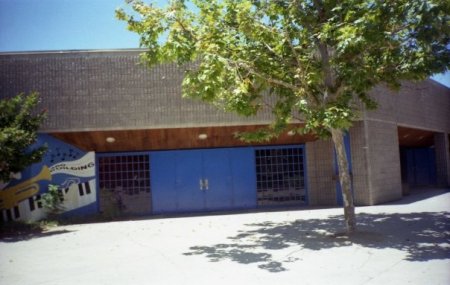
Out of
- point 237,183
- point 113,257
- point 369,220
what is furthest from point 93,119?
point 369,220

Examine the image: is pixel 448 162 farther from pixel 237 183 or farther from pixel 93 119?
pixel 93 119

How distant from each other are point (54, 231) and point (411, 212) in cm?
1042

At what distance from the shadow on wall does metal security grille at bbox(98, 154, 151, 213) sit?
5203 mm

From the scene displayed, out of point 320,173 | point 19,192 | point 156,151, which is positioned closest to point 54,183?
point 19,192

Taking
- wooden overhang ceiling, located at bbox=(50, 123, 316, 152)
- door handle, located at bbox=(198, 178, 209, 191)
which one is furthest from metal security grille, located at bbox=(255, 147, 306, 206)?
door handle, located at bbox=(198, 178, 209, 191)

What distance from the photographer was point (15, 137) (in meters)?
11.3

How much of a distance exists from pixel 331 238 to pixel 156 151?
7.98 m

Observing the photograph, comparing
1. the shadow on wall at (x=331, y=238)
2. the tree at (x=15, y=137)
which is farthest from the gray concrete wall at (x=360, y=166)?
the tree at (x=15, y=137)

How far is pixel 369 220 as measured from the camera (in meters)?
11.5

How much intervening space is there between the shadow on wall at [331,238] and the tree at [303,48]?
2.72 ft

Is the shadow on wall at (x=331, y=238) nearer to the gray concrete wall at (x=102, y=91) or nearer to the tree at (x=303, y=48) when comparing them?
the tree at (x=303, y=48)

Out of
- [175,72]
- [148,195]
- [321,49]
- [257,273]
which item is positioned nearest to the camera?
[257,273]

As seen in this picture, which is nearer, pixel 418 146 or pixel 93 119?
pixel 93 119

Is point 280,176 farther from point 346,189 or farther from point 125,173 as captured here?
point 346,189
